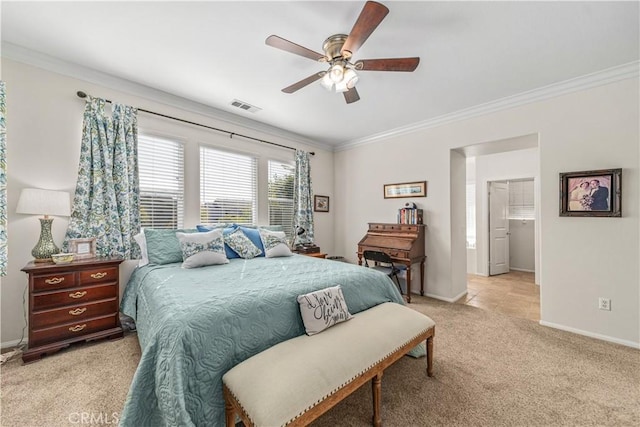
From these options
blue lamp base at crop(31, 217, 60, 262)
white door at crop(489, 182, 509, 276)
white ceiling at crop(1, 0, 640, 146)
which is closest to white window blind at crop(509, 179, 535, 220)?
white door at crop(489, 182, 509, 276)

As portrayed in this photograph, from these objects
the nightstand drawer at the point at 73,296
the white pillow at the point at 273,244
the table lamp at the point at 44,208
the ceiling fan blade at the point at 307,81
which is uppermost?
the ceiling fan blade at the point at 307,81

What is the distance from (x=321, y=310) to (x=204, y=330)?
0.70 m

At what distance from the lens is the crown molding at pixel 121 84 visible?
7.65 ft

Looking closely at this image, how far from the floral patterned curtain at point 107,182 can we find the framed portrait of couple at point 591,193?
469cm

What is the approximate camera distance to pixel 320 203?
5066mm

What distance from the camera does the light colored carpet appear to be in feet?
5.12

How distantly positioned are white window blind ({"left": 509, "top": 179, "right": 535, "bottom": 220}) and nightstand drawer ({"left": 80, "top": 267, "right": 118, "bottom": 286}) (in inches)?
290

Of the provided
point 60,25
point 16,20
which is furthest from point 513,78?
point 16,20

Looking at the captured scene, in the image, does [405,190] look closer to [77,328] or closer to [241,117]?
[241,117]

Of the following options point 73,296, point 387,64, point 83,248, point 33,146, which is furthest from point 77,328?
point 387,64

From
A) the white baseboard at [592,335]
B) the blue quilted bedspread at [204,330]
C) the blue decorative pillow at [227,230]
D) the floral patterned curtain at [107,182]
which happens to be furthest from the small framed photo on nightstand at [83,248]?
the white baseboard at [592,335]

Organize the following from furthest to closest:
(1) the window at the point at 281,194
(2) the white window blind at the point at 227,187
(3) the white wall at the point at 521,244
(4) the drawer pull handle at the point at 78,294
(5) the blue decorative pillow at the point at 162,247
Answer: (3) the white wall at the point at 521,244 → (1) the window at the point at 281,194 → (2) the white window blind at the point at 227,187 → (5) the blue decorative pillow at the point at 162,247 → (4) the drawer pull handle at the point at 78,294

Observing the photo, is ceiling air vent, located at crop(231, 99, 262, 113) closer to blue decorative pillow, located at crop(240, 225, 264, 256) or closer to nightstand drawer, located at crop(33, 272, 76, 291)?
blue decorative pillow, located at crop(240, 225, 264, 256)

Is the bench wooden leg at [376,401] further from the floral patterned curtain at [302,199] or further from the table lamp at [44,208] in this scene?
the floral patterned curtain at [302,199]
